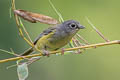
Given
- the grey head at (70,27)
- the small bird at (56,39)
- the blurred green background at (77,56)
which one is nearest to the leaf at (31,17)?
the grey head at (70,27)

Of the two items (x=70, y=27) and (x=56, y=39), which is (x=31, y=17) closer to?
(x=70, y=27)

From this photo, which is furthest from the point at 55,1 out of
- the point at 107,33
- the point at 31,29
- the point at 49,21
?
the point at 49,21

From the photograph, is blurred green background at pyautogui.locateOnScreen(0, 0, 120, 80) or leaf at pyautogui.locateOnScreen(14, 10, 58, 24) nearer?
leaf at pyautogui.locateOnScreen(14, 10, 58, 24)

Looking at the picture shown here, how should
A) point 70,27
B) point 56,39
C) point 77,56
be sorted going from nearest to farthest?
point 70,27 → point 56,39 → point 77,56

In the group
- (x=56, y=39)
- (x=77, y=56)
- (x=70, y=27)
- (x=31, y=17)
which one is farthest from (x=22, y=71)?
(x=77, y=56)

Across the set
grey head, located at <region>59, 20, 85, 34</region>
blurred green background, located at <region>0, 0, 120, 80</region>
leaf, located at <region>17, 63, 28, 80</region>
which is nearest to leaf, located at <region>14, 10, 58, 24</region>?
leaf, located at <region>17, 63, 28, 80</region>

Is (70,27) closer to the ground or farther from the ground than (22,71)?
farther from the ground

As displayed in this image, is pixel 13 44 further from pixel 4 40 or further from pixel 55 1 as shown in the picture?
pixel 55 1

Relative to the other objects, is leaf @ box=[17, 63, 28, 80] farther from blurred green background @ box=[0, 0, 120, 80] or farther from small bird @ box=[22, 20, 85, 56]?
blurred green background @ box=[0, 0, 120, 80]

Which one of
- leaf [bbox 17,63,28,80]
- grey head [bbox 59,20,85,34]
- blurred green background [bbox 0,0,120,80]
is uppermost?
blurred green background [bbox 0,0,120,80]
